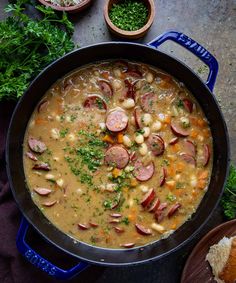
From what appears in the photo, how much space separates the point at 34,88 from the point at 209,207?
132 centimetres

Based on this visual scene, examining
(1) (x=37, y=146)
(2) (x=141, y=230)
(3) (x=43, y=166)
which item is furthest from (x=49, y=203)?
(2) (x=141, y=230)

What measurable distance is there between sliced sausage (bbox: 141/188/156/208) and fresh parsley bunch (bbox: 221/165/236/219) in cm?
52

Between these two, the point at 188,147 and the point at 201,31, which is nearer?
the point at 188,147

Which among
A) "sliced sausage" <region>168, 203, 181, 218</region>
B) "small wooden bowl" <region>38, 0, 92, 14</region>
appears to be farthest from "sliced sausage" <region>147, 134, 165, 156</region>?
"small wooden bowl" <region>38, 0, 92, 14</region>

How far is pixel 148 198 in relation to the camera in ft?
11.1

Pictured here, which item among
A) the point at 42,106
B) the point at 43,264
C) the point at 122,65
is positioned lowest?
the point at 43,264

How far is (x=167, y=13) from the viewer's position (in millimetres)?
3898

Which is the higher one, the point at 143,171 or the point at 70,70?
the point at 70,70

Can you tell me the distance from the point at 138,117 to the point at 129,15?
2.61ft

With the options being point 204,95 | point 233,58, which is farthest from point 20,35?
point 233,58

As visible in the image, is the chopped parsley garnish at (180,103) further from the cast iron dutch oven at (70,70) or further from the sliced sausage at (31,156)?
the sliced sausage at (31,156)

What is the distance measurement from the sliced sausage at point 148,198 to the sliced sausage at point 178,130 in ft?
1.28

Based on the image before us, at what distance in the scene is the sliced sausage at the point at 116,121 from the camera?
3416 mm

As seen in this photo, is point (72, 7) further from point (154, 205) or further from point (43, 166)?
point (154, 205)
